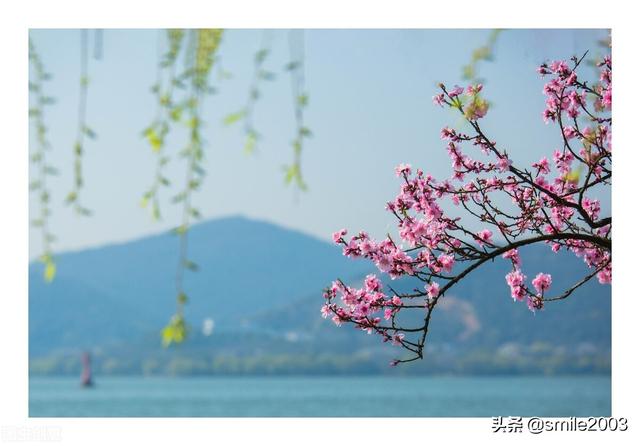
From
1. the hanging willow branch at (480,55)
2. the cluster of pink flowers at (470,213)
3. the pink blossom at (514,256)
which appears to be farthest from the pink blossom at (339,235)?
the hanging willow branch at (480,55)

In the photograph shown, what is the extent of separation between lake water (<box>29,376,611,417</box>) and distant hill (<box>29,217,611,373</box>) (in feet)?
3.59

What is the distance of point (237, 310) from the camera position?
35281mm

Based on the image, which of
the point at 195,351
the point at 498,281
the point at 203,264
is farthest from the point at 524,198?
the point at 195,351

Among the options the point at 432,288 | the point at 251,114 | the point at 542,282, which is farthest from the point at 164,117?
the point at 542,282

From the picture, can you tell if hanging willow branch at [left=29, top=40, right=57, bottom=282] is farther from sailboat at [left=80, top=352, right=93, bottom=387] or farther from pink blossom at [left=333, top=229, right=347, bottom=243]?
sailboat at [left=80, top=352, right=93, bottom=387]

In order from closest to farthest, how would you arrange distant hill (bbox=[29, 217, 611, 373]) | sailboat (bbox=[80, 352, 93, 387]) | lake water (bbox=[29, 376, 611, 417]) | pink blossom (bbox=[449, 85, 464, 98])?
pink blossom (bbox=[449, 85, 464, 98]) → lake water (bbox=[29, 376, 611, 417]) → distant hill (bbox=[29, 217, 611, 373]) → sailboat (bbox=[80, 352, 93, 387])

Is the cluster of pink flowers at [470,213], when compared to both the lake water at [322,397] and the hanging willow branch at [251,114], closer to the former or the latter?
the hanging willow branch at [251,114]

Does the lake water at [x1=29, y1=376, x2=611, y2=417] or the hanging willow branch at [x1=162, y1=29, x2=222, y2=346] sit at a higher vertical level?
the hanging willow branch at [x1=162, y1=29, x2=222, y2=346]

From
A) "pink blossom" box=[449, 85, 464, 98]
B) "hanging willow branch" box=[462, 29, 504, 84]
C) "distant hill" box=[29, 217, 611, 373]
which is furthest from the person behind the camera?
"distant hill" box=[29, 217, 611, 373]

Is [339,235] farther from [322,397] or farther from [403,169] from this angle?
[322,397]

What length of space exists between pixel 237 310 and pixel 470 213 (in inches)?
1248

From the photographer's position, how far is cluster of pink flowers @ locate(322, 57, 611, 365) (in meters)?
3.81

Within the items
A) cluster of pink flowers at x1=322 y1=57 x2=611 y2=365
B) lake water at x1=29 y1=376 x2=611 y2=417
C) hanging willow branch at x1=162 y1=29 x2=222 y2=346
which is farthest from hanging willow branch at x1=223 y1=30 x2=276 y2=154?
lake water at x1=29 y1=376 x2=611 y2=417
